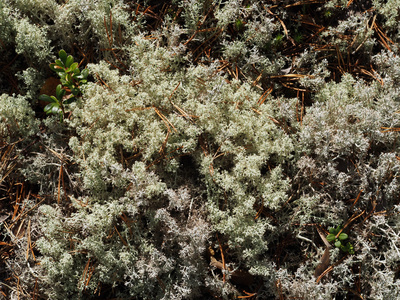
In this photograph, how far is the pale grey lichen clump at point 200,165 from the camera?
323 centimetres

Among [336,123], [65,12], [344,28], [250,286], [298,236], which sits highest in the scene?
[65,12]

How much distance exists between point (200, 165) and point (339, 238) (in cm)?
133

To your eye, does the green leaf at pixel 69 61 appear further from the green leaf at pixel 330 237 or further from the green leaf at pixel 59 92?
the green leaf at pixel 330 237

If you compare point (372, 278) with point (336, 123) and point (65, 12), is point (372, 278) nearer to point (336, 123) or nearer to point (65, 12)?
point (336, 123)

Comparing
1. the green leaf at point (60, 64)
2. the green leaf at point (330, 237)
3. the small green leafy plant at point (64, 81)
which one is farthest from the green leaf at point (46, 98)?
the green leaf at point (330, 237)

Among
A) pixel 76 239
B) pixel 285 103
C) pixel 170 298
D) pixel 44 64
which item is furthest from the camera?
pixel 44 64

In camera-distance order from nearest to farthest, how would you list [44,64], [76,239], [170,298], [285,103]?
1. [170,298]
2. [76,239]
3. [285,103]
4. [44,64]

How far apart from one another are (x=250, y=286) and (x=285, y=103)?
1650 millimetres

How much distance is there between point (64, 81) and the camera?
3600mm

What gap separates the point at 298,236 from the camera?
3.35 m

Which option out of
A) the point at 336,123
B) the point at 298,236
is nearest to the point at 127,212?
the point at 298,236

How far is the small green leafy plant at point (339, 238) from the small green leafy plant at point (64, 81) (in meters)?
2.55

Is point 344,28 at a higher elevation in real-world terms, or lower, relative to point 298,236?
higher

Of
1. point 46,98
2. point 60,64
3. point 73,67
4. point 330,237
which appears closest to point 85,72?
point 73,67
